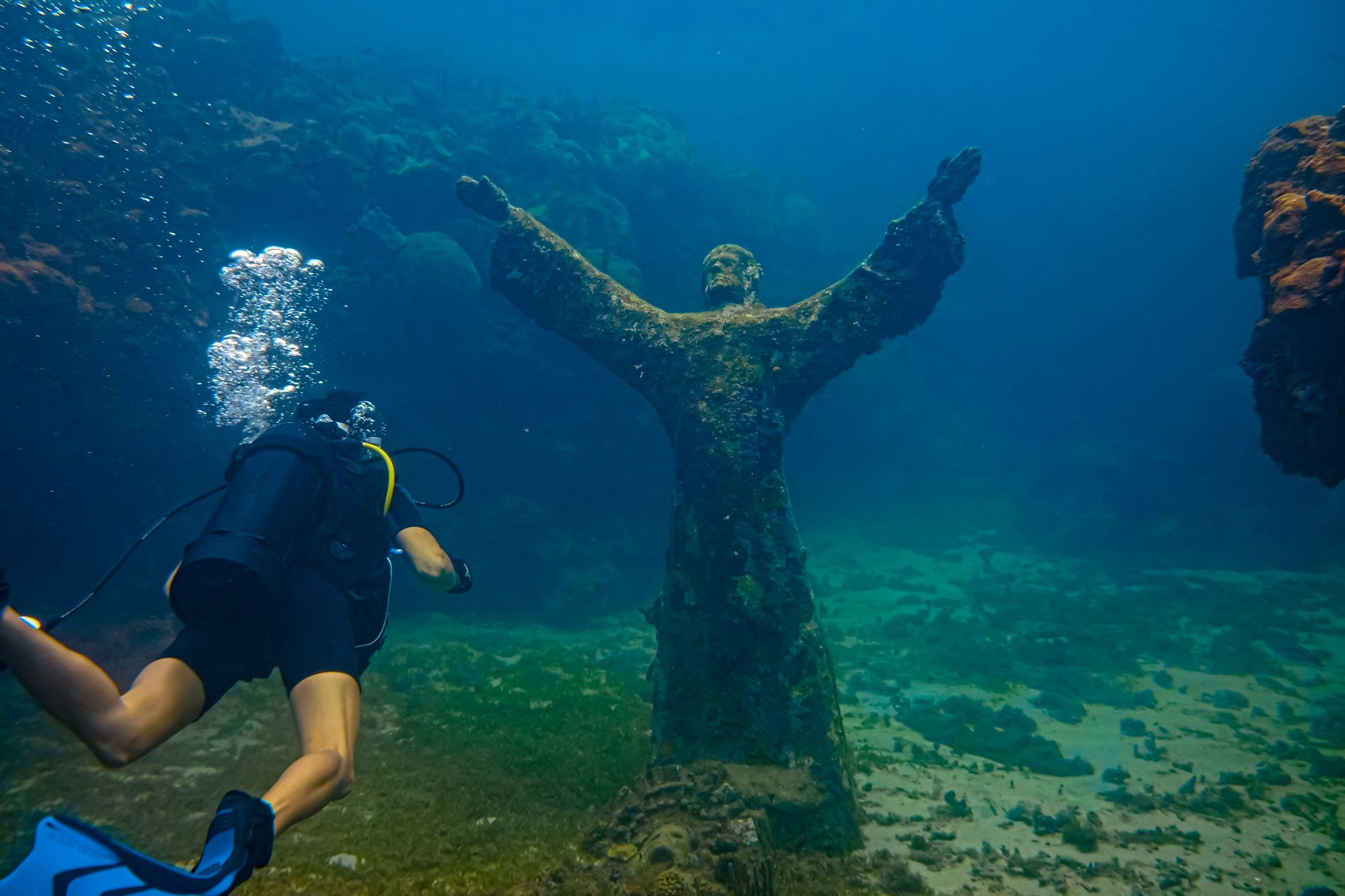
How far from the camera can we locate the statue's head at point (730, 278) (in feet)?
26.9

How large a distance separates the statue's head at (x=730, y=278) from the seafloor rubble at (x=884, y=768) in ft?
19.4

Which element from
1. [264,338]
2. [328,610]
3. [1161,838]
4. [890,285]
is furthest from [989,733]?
[264,338]

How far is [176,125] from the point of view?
14.3m

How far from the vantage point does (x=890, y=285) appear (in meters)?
7.31

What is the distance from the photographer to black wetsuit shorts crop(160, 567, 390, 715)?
8.82ft

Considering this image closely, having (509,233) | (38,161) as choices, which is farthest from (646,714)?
(38,161)

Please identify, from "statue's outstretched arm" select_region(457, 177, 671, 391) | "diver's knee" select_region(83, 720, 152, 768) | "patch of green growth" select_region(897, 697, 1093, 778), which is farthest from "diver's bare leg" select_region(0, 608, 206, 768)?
"patch of green growth" select_region(897, 697, 1093, 778)

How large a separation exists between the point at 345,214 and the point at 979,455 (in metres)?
31.8

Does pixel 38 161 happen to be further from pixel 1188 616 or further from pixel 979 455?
pixel 979 455

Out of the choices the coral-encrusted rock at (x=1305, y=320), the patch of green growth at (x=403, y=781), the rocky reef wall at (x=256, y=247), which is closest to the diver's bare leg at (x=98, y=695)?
the patch of green growth at (x=403, y=781)

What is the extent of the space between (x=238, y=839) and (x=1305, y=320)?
7.23 metres

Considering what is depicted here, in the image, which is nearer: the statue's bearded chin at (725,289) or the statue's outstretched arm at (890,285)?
the statue's outstretched arm at (890,285)

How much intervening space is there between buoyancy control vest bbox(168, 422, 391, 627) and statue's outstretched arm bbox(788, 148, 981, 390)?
534cm

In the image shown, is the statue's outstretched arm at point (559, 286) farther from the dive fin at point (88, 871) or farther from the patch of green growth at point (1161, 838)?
the patch of green growth at point (1161, 838)
